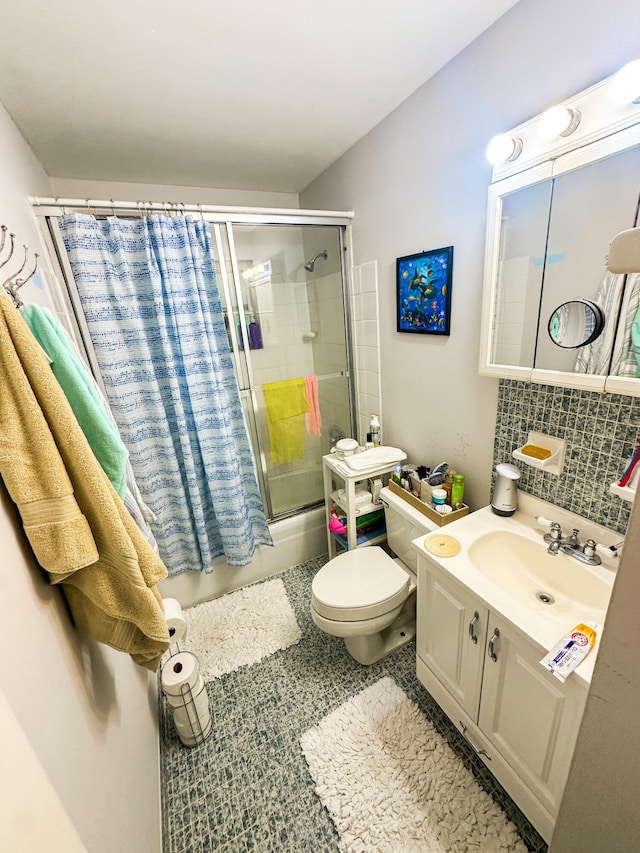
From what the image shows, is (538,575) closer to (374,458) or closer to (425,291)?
(374,458)

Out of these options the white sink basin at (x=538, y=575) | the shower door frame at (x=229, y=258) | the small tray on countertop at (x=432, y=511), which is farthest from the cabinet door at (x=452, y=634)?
the shower door frame at (x=229, y=258)

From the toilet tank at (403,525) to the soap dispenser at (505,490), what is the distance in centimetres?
28

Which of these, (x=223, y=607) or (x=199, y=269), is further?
(x=223, y=607)

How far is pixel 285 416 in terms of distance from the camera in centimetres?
219

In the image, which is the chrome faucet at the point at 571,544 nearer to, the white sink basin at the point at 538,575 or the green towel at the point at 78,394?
the white sink basin at the point at 538,575

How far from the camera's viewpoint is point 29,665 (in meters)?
0.58

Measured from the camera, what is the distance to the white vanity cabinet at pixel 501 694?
0.89m

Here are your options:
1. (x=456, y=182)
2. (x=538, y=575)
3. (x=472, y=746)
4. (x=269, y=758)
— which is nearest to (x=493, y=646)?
(x=538, y=575)

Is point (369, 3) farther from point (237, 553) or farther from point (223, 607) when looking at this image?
point (223, 607)

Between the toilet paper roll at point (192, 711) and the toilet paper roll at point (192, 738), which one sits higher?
the toilet paper roll at point (192, 711)

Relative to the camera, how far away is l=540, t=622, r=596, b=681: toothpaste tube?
2.59ft

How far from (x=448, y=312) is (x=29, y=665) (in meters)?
1.64

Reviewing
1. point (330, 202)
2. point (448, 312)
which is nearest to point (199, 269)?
point (330, 202)

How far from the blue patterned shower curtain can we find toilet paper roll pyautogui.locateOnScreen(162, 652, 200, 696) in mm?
624
